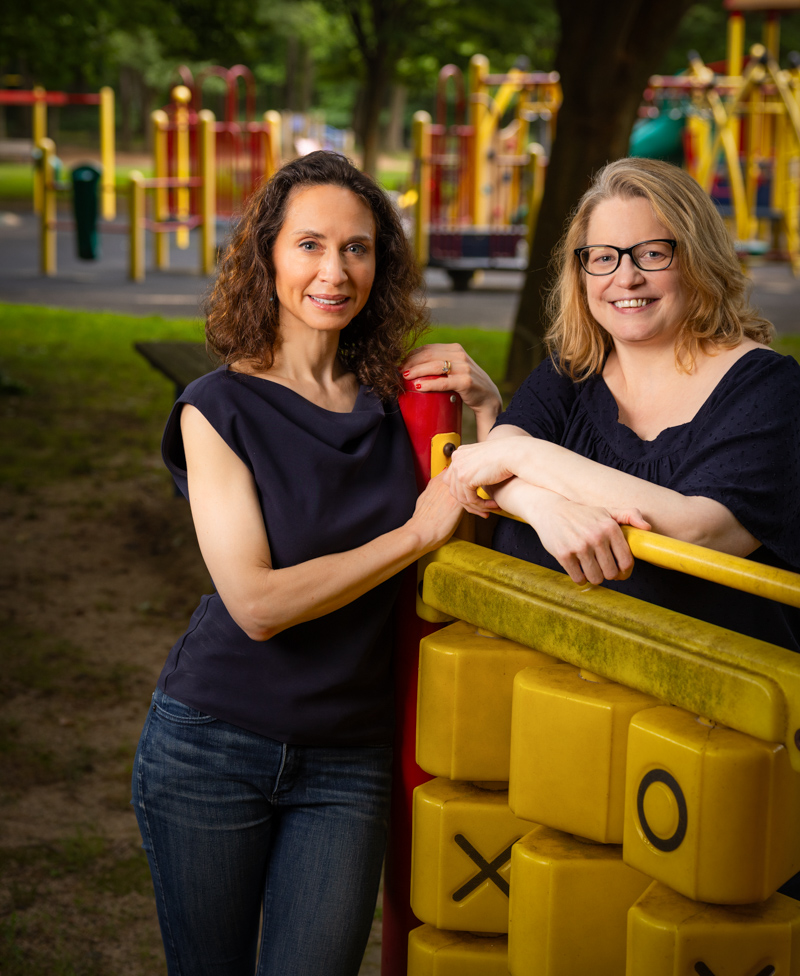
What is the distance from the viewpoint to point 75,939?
294 centimetres

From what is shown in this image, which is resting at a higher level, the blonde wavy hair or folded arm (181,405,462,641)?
the blonde wavy hair

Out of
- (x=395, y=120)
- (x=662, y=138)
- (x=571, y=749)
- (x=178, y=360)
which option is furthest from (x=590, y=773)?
(x=395, y=120)

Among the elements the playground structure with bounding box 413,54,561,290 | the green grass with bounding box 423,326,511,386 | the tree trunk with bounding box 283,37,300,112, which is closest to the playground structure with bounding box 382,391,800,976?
the green grass with bounding box 423,326,511,386

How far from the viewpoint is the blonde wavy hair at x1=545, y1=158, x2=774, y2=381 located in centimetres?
198

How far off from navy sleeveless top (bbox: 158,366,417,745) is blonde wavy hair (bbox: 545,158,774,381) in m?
0.50

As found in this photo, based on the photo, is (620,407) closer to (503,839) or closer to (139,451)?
(503,839)

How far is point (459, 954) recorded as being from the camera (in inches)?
75.5

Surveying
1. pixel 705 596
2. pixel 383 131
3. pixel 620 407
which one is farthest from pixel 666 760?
pixel 383 131

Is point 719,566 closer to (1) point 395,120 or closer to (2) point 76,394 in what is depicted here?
(2) point 76,394

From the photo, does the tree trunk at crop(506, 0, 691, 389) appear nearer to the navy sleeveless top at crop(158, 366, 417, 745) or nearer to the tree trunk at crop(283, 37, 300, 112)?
the navy sleeveless top at crop(158, 366, 417, 745)

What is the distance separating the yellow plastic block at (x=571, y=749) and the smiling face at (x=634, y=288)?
68 centimetres

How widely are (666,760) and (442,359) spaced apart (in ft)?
3.07

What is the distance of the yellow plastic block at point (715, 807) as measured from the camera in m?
1.40

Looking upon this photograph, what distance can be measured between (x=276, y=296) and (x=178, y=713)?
75 cm
